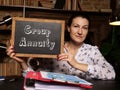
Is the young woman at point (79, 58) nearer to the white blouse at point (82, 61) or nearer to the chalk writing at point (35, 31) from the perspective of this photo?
the white blouse at point (82, 61)

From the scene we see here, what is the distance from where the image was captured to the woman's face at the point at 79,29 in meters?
1.91

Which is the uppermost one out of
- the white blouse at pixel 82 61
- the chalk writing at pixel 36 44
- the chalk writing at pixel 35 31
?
the chalk writing at pixel 35 31

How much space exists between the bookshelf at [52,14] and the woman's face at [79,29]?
1.26m

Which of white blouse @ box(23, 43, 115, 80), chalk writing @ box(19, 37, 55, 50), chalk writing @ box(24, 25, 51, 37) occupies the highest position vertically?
chalk writing @ box(24, 25, 51, 37)

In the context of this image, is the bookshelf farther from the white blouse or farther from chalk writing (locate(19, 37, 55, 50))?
chalk writing (locate(19, 37, 55, 50))

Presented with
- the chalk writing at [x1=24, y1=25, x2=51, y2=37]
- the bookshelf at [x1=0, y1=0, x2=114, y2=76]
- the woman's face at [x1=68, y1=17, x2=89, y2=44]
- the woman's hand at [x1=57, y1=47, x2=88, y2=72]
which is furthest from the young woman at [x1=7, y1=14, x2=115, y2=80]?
the bookshelf at [x1=0, y1=0, x2=114, y2=76]

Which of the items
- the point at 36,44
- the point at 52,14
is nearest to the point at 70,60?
the point at 36,44

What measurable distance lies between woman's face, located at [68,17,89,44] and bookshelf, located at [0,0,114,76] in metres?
1.26

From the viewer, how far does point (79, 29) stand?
192 cm

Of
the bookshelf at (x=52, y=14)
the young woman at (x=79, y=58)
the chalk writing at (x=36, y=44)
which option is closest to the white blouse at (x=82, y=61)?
the young woman at (x=79, y=58)

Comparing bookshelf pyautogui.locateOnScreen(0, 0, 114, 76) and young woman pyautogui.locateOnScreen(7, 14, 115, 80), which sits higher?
bookshelf pyautogui.locateOnScreen(0, 0, 114, 76)

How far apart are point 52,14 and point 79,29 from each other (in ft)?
4.68

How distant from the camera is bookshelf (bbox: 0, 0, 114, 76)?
3.21 meters

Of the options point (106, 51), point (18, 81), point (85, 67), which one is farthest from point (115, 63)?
point (18, 81)
